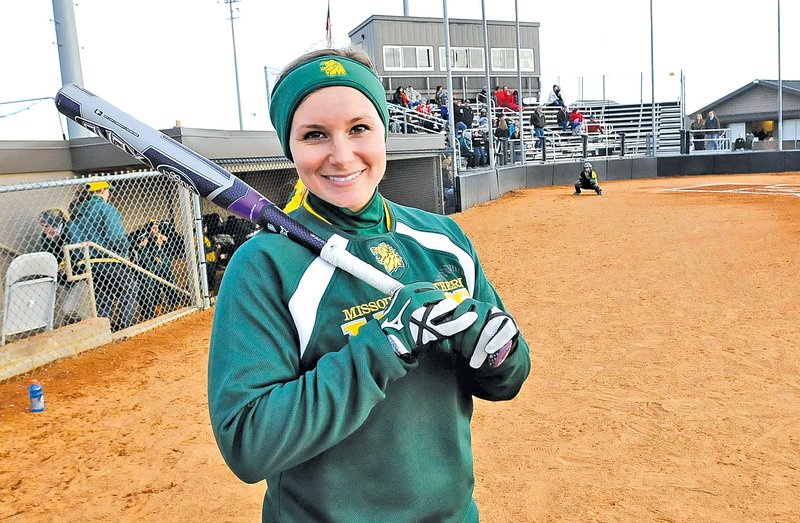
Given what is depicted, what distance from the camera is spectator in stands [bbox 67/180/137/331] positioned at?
8.07 m

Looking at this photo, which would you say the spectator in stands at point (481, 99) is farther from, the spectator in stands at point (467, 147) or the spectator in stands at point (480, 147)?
the spectator in stands at point (467, 147)

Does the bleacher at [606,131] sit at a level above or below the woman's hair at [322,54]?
above

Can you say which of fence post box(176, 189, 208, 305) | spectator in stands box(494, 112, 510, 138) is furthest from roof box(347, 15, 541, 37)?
fence post box(176, 189, 208, 305)

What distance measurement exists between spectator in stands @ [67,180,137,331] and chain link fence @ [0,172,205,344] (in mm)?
12

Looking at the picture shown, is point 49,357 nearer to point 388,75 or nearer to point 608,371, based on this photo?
point 608,371

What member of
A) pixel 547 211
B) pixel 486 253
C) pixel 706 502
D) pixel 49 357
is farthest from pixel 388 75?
pixel 706 502

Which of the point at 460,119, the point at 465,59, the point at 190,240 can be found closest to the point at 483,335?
the point at 190,240

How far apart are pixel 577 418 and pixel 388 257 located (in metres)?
4.01

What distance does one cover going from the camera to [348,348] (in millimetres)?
1387

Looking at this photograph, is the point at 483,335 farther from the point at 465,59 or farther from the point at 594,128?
the point at 465,59

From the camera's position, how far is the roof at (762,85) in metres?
41.5

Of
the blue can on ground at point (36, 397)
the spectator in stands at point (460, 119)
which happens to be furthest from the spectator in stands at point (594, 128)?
the blue can on ground at point (36, 397)

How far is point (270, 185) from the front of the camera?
15.4m

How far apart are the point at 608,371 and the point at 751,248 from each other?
6748 mm
